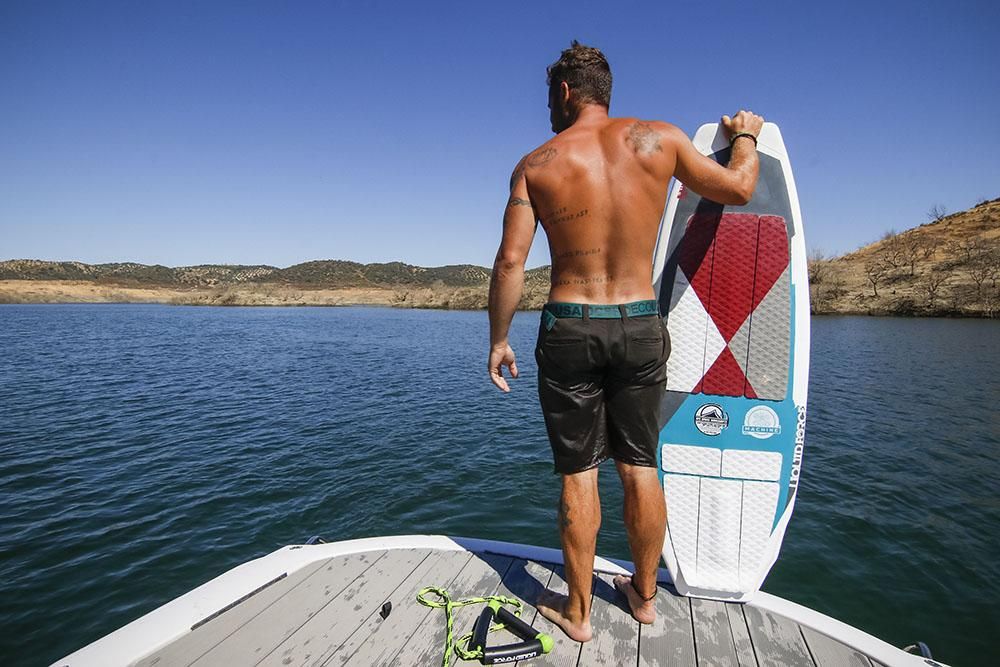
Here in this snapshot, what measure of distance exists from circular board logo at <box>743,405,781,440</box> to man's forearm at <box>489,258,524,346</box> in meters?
1.85

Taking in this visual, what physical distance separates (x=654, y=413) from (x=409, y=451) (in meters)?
7.35

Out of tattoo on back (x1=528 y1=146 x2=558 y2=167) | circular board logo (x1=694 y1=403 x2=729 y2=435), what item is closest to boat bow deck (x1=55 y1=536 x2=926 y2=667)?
circular board logo (x1=694 y1=403 x2=729 y2=435)

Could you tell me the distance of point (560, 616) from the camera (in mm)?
2496

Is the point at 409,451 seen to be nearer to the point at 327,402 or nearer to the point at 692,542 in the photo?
the point at 327,402

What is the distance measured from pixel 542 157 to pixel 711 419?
203 centimetres

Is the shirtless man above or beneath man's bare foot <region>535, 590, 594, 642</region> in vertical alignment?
above

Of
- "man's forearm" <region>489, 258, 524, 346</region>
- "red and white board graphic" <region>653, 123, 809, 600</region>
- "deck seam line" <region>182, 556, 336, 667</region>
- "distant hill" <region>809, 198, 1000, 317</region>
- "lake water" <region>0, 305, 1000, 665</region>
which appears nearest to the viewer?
"deck seam line" <region>182, 556, 336, 667</region>

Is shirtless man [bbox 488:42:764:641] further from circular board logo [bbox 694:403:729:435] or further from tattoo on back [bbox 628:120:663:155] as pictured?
circular board logo [bbox 694:403:729:435]

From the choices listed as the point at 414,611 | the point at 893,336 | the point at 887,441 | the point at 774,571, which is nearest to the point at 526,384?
the point at 887,441

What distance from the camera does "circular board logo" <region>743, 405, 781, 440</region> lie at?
3.15 meters

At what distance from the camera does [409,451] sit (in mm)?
9094

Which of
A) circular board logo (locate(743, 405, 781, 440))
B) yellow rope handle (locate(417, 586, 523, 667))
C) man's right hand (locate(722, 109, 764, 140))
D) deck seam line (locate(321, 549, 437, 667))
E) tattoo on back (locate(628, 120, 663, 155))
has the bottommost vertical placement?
deck seam line (locate(321, 549, 437, 667))

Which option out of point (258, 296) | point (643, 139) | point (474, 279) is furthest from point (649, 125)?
point (474, 279)

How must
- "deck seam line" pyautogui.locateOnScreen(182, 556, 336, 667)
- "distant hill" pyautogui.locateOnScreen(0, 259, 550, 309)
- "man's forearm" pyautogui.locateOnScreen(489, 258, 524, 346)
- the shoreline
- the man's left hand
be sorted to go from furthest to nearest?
"distant hill" pyautogui.locateOnScreen(0, 259, 550, 309) → the shoreline → the man's left hand → "man's forearm" pyautogui.locateOnScreen(489, 258, 524, 346) → "deck seam line" pyautogui.locateOnScreen(182, 556, 336, 667)
